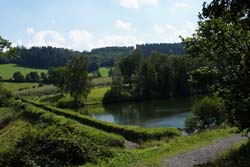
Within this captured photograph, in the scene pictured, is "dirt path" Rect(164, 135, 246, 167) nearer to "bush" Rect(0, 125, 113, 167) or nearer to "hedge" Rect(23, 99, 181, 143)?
"bush" Rect(0, 125, 113, 167)

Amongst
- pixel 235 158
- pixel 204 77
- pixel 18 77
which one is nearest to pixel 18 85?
pixel 18 77

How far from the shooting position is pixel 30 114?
6888cm

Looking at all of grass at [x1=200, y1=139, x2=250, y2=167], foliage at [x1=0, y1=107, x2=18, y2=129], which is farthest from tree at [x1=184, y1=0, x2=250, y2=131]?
foliage at [x1=0, y1=107, x2=18, y2=129]

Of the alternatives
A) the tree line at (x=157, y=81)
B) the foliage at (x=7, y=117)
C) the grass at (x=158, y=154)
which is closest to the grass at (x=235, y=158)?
the grass at (x=158, y=154)

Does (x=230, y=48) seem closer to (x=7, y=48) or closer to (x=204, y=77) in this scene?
(x=204, y=77)

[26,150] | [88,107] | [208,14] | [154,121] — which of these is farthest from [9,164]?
[88,107]

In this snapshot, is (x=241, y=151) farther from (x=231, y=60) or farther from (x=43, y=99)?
(x=43, y=99)

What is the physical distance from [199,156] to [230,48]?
22.8 feet

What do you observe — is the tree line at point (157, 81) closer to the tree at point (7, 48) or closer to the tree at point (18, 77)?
the tree at point (18, 77)

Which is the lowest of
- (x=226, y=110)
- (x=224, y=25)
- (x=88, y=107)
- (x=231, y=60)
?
(x=88, y=107)

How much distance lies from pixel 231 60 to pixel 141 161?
24.3 feet

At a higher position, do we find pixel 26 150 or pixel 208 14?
pixel 208 14

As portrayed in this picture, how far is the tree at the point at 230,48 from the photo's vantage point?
12634mm

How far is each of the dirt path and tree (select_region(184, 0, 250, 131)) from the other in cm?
362
